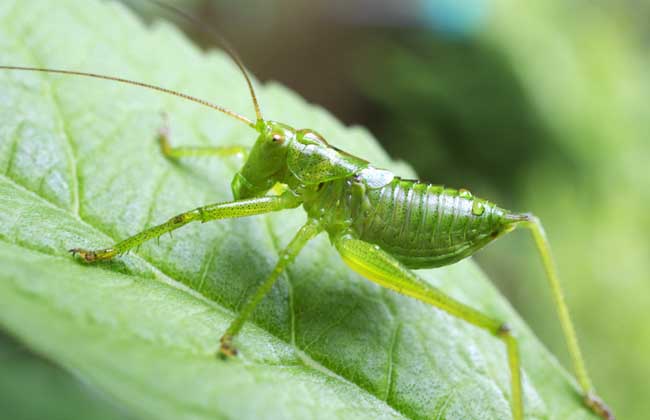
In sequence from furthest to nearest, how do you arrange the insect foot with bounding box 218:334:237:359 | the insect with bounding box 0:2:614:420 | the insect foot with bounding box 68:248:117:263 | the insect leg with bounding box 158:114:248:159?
the insect leg with bounding box 158:114:248:159, the insect with bounding box 0:2:614:420, the insect foot with bounding box 68:248:117:263, the insect foot with bounding box 218:334:237:359

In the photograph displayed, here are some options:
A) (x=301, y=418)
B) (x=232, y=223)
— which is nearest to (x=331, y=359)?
(x=301, y=418)

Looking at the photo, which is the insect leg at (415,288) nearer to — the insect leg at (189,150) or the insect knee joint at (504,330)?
the insect knee joint at (504,330)

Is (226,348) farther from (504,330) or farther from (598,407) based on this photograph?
(598,407)

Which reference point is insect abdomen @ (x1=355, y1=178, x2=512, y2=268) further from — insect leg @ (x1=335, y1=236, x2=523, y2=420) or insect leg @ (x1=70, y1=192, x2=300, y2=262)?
insect leg @ (x1=70, y1=192, x2=300, y2=262)

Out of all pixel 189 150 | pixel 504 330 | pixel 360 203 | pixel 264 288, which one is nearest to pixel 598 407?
pixel 504 330

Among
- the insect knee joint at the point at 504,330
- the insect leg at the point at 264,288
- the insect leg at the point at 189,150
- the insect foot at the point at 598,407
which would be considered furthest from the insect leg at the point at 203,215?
the insect foot at the point at 598,407

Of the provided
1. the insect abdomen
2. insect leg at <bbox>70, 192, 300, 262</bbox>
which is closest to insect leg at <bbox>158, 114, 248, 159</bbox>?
insect leg at <bbox>70, 192, 300, 262</bbox>

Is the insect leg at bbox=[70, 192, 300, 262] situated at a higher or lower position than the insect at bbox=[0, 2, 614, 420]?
lower

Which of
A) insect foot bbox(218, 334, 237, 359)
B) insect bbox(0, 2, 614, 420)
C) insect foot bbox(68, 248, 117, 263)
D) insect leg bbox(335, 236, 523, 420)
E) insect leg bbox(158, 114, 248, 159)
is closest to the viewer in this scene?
insect foot bbox(218, 334, 237, 359)
